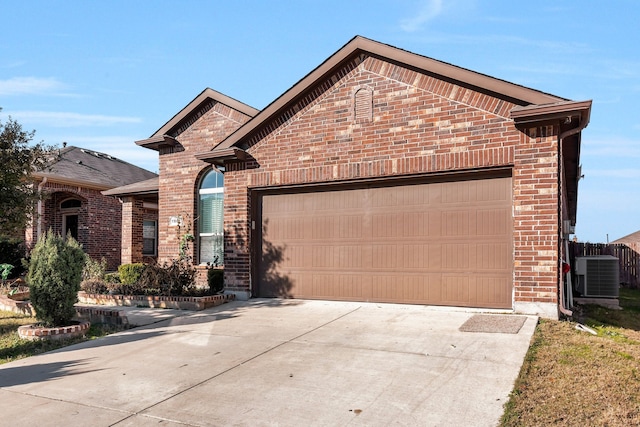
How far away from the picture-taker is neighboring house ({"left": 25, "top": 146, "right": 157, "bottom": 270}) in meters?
→ 19.0

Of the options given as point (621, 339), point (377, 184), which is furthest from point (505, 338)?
point (377, 184)

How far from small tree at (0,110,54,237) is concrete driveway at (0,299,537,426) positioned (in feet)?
14.4

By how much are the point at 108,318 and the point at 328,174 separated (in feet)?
16.0

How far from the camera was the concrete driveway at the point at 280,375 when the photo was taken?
4.12 m

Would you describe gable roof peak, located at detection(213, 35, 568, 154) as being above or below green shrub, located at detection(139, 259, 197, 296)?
above

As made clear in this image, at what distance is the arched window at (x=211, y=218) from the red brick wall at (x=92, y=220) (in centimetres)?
832

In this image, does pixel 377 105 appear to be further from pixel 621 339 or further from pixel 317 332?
pixel 621 339

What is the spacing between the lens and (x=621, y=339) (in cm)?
662

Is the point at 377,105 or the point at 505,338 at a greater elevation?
the point at 377,105

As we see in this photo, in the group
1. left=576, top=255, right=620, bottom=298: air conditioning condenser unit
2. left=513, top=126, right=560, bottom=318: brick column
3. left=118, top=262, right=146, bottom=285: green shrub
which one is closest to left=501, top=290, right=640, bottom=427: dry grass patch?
left=513, top=126, right=560, bottom=318: brick column

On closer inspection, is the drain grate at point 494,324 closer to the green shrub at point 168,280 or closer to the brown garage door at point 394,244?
the brown garage door at point 394,244

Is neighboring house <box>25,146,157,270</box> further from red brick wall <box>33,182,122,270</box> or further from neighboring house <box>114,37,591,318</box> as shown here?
neighboring house <box>114,37,591,318</box>

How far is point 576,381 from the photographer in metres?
4.61

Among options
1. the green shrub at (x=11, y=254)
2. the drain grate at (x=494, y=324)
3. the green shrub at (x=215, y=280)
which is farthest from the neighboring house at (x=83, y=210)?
the drain grate at (x=494, y=324)
